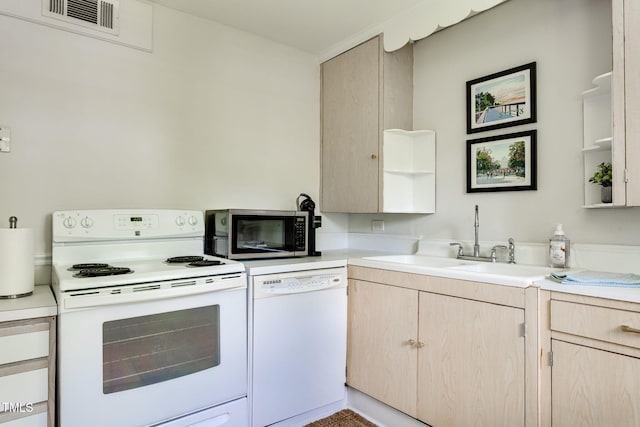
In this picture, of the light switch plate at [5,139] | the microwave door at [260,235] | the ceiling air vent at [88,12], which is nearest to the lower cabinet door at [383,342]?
the microwave door at [260,235]

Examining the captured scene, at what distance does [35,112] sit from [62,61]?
1.04 ft

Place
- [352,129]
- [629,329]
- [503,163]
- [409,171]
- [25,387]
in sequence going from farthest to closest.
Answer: [352,129]
[409,171]
[503,163]
[25,387]
[629,329]

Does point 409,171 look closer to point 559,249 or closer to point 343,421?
point 559,249

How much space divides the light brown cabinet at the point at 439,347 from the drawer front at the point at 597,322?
0.13m

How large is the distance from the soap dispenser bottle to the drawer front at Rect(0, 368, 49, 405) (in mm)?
2299

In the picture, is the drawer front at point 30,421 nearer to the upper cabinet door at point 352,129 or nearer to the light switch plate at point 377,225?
the upper cabinet door at point 352,129

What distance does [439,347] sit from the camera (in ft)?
6.08

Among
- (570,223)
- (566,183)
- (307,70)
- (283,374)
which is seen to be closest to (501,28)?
(566,183)

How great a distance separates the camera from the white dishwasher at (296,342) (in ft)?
6.54

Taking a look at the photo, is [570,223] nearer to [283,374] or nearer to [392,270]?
[392,270]

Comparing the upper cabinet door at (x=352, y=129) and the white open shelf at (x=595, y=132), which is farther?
the upper cabinet door at (x=352, y=129)

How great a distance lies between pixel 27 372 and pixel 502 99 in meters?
2.64

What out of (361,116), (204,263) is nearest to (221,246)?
(204,263)

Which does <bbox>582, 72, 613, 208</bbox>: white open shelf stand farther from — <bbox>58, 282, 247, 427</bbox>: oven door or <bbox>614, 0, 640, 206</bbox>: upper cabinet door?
<bbox>58, 282, 247, 427</bbox>: oven door
